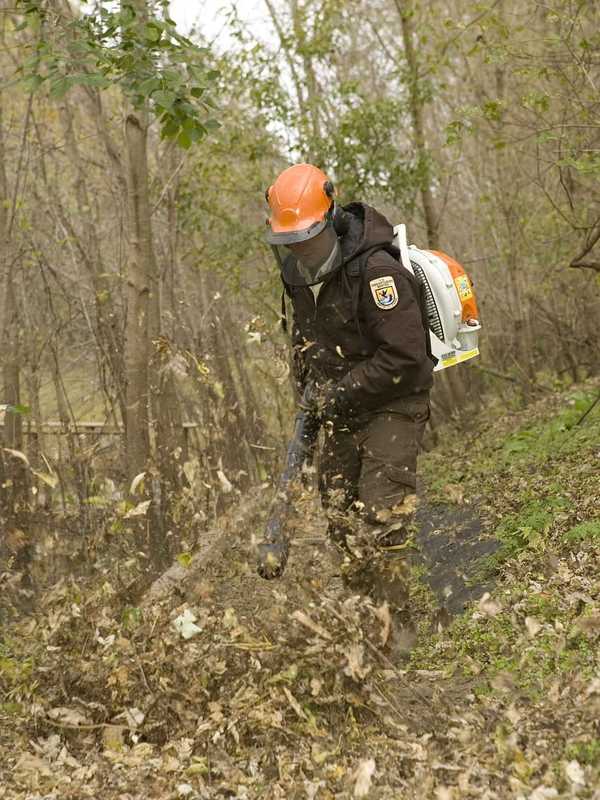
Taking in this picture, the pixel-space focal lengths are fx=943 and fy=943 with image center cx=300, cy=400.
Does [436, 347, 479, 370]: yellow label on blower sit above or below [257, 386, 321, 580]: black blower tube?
Result: above

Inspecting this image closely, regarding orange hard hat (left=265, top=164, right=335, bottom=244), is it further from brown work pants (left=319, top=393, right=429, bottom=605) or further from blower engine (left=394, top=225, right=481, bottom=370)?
brown work pants (left=319, top=393, right=429, bottom=605)

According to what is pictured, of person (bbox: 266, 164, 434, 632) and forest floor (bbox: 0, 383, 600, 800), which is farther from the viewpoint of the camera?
person (bbox: 266, 164, 434, 632)

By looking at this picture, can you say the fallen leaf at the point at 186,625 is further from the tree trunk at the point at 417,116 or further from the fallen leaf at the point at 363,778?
the tree trunk at the point at 417,116

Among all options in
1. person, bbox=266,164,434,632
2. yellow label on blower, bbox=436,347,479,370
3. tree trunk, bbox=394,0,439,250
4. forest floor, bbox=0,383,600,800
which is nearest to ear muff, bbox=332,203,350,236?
person, bbox=266,164,434,632

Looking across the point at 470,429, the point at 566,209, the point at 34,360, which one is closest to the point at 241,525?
the point at 34,360

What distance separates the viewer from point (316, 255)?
4.41m

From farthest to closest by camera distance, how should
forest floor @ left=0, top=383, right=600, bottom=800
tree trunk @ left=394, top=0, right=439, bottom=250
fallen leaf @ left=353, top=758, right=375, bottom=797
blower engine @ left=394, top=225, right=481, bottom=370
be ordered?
tree trunk @ left=394, top=0, right=439, bottom=250, blower engine @ left=394, top=225, right=481, bottom=370, forest floor @ left=0, top=383, right=600, bottom=800, fallen leaf @ left=353, top=758, right=375, bottom=797

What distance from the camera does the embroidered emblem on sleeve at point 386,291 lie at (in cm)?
422

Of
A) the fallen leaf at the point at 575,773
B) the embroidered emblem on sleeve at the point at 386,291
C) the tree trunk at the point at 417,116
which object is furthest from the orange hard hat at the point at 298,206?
the tree trunk at the point at 417,116

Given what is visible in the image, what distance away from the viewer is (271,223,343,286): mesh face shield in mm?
4367

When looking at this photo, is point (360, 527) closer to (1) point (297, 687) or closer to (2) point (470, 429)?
(1) point (297, 687)

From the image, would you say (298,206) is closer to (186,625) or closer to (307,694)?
(186,625)

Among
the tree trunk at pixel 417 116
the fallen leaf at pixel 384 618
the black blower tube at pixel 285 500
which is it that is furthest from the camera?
the tree trunk at pixel 417 116

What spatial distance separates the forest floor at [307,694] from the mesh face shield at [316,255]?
42.1 inches
